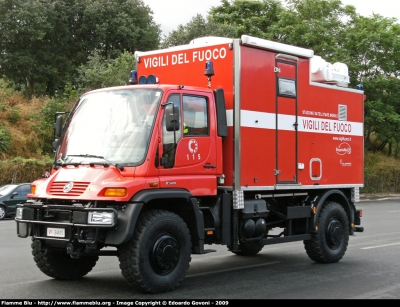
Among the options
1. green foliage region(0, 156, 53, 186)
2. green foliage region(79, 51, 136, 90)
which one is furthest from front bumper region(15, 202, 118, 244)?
green foliage region(79, 51, 136, 90)

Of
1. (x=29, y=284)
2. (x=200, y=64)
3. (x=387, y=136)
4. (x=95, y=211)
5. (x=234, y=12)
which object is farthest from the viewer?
(x=234, y=12)

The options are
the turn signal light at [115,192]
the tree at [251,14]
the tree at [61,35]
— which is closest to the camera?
the turn signal light at [115,192]

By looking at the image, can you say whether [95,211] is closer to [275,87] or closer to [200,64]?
[200,64]

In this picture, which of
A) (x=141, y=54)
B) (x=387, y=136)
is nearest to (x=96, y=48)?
(x=387, y=136)

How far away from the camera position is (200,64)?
952cm

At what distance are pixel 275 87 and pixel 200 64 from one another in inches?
49.9

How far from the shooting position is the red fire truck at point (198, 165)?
7.52m

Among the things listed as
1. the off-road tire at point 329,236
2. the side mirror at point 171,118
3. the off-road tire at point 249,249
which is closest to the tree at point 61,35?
the off-road tire at point 249,249

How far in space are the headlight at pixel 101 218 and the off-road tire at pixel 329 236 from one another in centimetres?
451

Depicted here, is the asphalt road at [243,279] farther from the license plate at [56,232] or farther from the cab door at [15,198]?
the cab door at [15,198]

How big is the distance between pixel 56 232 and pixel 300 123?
4.64 m

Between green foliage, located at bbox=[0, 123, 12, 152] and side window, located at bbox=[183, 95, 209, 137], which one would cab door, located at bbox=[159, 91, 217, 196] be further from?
green foliage, located at bbox=[0, 123, 12, 152]

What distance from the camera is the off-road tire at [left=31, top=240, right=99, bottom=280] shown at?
8.45m

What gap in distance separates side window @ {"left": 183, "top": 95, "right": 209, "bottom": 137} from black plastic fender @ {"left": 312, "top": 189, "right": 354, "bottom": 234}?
307 cm
